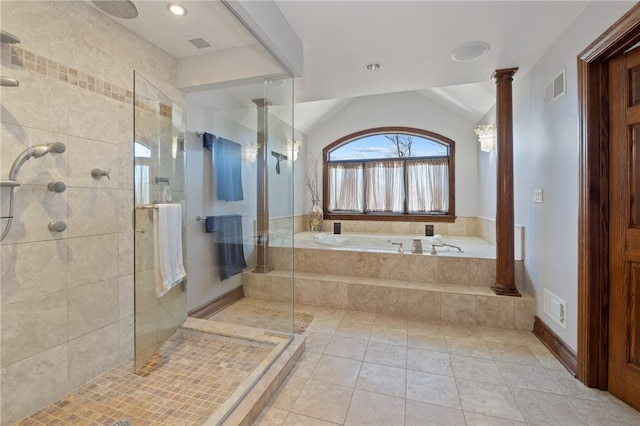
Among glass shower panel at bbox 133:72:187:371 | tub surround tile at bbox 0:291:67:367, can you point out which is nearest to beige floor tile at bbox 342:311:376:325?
glass shower panel at bbox 133:72:187:371

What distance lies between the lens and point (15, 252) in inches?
52.3

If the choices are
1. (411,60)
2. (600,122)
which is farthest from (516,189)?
(411,60)

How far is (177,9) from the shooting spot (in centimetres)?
163

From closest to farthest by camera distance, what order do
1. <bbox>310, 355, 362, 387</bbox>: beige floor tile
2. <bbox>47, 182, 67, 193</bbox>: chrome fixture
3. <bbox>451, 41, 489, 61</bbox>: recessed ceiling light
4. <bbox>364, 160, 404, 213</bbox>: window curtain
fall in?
<bbox>47, 182, 67, 193</bbox>: chrome fixture → <bbox>310, 355, 362, 387</bbox>: beige floor tile → <bbox>451, 41, 489, 61</bbox>: recessed ceiling light → <bbox>364, 160, 404, 213</bbox>: window curtain

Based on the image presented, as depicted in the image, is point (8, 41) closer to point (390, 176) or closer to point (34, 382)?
point (34, 382)

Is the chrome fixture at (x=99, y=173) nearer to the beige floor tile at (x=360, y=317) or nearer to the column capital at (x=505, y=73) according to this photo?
the beige floor tile at (x=360, y=317)

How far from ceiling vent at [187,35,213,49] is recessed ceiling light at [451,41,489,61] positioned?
1.91 metres

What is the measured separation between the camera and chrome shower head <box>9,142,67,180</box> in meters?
1.30

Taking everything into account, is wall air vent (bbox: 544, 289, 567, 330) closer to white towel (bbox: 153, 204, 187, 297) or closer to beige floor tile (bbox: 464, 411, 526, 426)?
beige floor tile (bbox: 464, 411, 526, 426)

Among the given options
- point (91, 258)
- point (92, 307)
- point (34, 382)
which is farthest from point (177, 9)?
point (34, 382)

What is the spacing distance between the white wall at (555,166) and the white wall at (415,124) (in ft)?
6.20

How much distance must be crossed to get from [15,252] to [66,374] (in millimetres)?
760

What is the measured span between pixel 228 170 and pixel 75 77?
1307mm

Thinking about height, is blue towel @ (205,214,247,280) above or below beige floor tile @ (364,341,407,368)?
above
